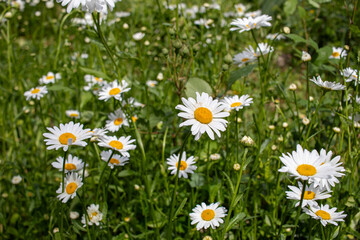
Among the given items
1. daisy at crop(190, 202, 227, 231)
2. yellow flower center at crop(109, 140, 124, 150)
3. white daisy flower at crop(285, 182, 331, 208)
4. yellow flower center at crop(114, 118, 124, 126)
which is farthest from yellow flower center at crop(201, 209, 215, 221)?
yellow flower center at crop(114, 118, 124, 126)

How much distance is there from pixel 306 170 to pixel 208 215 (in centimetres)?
45

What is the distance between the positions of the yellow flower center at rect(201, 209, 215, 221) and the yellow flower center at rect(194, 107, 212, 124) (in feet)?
1.38

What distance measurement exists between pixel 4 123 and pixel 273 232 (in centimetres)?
183

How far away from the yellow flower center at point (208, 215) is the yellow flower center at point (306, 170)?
1.38 feet

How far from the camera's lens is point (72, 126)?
1.21 m

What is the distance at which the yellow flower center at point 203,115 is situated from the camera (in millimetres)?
1078

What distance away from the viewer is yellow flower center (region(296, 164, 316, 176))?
99 cm

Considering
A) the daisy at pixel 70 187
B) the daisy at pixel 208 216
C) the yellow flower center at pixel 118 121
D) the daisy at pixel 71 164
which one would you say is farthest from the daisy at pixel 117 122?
the daisy at pixel 208 216

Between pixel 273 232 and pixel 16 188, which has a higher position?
pixel 16 188

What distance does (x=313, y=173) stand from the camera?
1.00 m

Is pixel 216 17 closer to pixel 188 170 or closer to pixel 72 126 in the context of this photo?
pixel 188 170

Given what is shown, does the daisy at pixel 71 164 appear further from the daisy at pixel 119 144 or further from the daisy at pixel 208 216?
the daisy at pixel 208 216

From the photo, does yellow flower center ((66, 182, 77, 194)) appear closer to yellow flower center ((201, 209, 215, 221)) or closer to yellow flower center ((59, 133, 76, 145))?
yellow flower center ((59, 133, 76, 145))

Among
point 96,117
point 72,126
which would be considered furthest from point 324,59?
point 96,117
